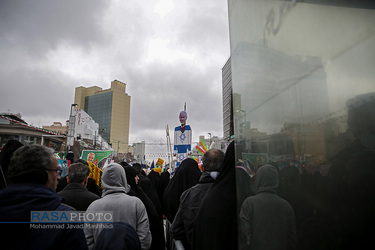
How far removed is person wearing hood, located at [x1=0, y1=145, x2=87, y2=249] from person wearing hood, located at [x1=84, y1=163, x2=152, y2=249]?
0.95 meters

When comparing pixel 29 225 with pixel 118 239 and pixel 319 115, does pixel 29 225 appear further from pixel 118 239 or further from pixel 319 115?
pixel 319 115

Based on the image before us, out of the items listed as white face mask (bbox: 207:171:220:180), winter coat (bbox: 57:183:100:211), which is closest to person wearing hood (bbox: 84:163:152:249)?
winter coat (bbox: 57:183:100:211)

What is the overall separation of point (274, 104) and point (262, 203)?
424 mm

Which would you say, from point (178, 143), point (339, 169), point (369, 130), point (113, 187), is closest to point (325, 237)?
point (339, 169)

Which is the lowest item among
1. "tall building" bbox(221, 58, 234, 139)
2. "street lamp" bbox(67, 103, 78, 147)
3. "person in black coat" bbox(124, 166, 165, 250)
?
"person in black coat" bbox(124, 166, 165, 250)

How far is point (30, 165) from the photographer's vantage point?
5.05 feet

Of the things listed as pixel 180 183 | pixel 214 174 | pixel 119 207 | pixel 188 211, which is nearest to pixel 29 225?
pixel 119 207

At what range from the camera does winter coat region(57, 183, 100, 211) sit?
2.91m

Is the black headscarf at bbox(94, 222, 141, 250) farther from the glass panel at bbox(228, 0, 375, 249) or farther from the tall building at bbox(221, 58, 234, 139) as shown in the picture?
the tall building at bbox(221, 58, 234, 139)

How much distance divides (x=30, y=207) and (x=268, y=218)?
1.31m

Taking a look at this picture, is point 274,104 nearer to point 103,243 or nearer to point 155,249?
point 103,243

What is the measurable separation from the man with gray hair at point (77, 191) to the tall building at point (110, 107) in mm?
100301

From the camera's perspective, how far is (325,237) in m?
0.64

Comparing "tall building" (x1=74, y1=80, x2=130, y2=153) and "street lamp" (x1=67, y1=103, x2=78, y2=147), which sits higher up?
"tall building" (x1=74, y1=80, x2=130, y2=153)
